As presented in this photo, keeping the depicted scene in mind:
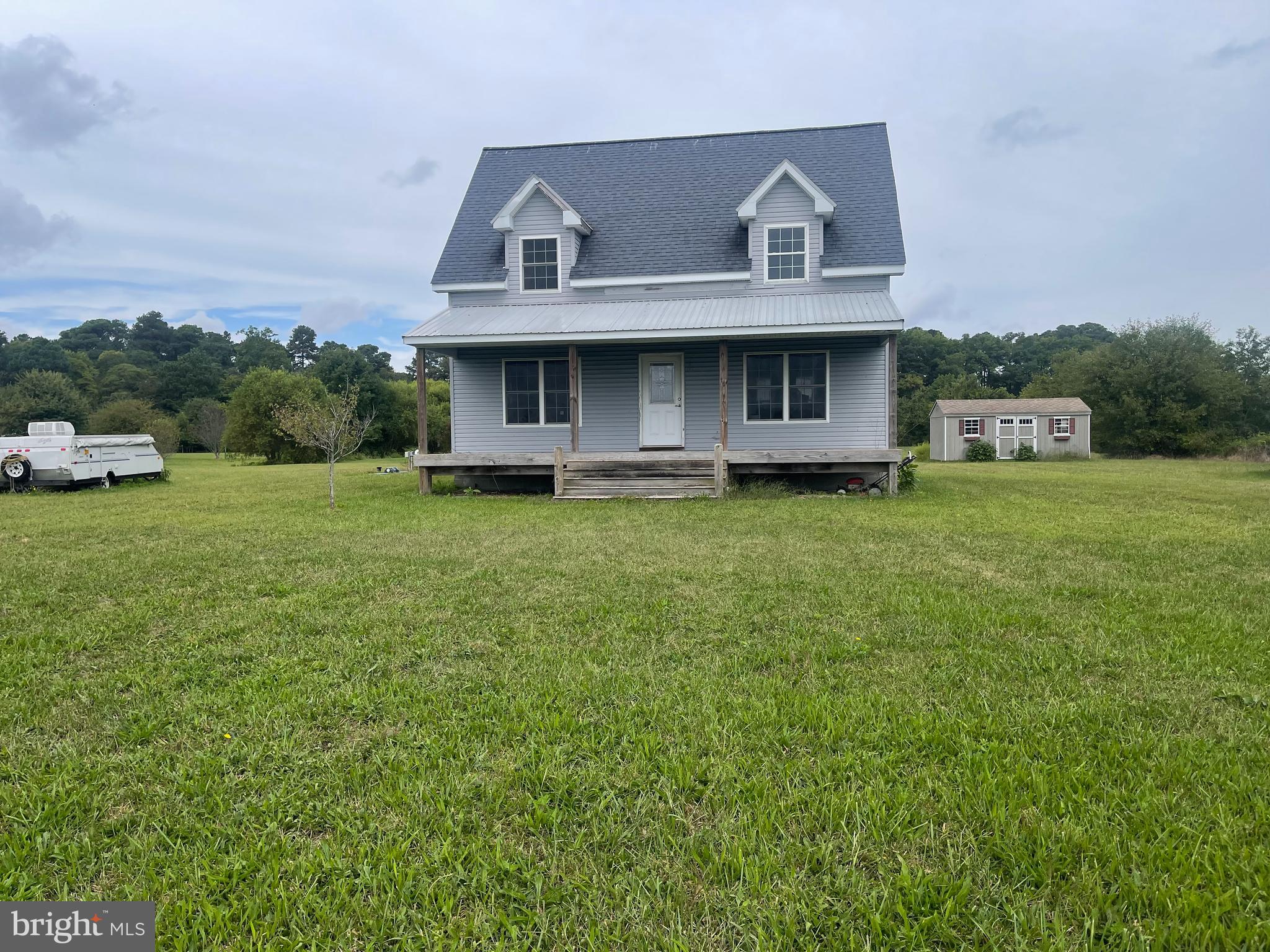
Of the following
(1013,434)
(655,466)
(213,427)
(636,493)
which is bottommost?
(636,493)

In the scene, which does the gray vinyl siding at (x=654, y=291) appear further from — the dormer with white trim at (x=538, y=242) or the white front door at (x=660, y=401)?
the white front door at (x=660, y=401)

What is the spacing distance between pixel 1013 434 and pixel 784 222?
95.0ft

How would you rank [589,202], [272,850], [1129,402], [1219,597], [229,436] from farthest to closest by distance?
[229,436], [1129,402], [589,202], [1219,597], [272,850]

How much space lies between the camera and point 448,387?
4175 centimetres

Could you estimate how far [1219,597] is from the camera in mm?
5531

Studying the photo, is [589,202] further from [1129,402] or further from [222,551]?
[1129,402]

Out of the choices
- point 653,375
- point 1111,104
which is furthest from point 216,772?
point 1111,104

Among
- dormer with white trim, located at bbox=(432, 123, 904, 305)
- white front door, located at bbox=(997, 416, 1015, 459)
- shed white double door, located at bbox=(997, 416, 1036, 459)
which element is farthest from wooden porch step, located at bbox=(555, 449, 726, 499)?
white front door, located at bbox=(997, 416, 1015, 459)

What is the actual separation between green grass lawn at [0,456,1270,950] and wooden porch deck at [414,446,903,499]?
21.7ft

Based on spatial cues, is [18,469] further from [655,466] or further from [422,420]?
[655,466]

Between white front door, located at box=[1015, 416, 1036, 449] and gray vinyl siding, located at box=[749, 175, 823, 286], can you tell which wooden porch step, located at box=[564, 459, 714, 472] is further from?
white front door, located at box=[1015, 416, 1036, 449]

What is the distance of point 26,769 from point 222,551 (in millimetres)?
5396

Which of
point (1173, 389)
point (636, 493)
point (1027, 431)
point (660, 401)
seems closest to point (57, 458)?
point (636, 493)

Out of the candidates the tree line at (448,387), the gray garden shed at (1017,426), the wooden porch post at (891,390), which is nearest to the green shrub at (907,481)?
the wooden porch post at (891,390)
